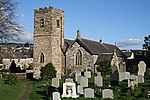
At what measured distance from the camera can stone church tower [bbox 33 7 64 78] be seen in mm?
45656

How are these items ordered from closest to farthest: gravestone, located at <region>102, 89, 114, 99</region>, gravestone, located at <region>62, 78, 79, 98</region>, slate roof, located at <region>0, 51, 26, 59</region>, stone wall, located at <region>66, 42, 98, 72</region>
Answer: gravestone, located at <region>102, 89, 114, 99</region>, gravestone, located at <region>62, 78, 79, 98</region>, stone wall, located at <region>66, 42, 98, 72</region>, slate roof, located at <region>0, 51, 26, 59</region>

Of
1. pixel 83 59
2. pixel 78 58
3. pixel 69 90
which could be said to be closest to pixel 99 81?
pixel 69 90

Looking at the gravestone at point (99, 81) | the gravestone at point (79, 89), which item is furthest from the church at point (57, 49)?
the gravestone at point (79, 89)

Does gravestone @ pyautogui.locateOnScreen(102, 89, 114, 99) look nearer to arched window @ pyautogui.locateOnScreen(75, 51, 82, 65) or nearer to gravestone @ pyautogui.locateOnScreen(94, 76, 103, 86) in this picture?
gravestone @ pyautogui.locateOnScreen(94, 76, 103, 86)

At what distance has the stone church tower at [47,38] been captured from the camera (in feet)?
150

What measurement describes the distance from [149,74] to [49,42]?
54.5ft

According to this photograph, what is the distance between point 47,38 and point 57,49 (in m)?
2.53

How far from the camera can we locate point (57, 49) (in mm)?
46688

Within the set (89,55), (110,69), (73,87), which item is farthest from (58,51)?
(73,87)

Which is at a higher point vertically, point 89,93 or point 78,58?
point 78,58

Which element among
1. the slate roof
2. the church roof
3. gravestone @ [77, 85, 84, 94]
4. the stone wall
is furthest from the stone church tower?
the slate roof

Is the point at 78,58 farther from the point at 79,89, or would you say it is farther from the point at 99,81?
the point at 79,89

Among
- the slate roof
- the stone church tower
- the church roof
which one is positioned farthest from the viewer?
the slate roof

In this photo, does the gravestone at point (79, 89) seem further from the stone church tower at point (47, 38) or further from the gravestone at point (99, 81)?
the stone church tower at point (47, 38)
